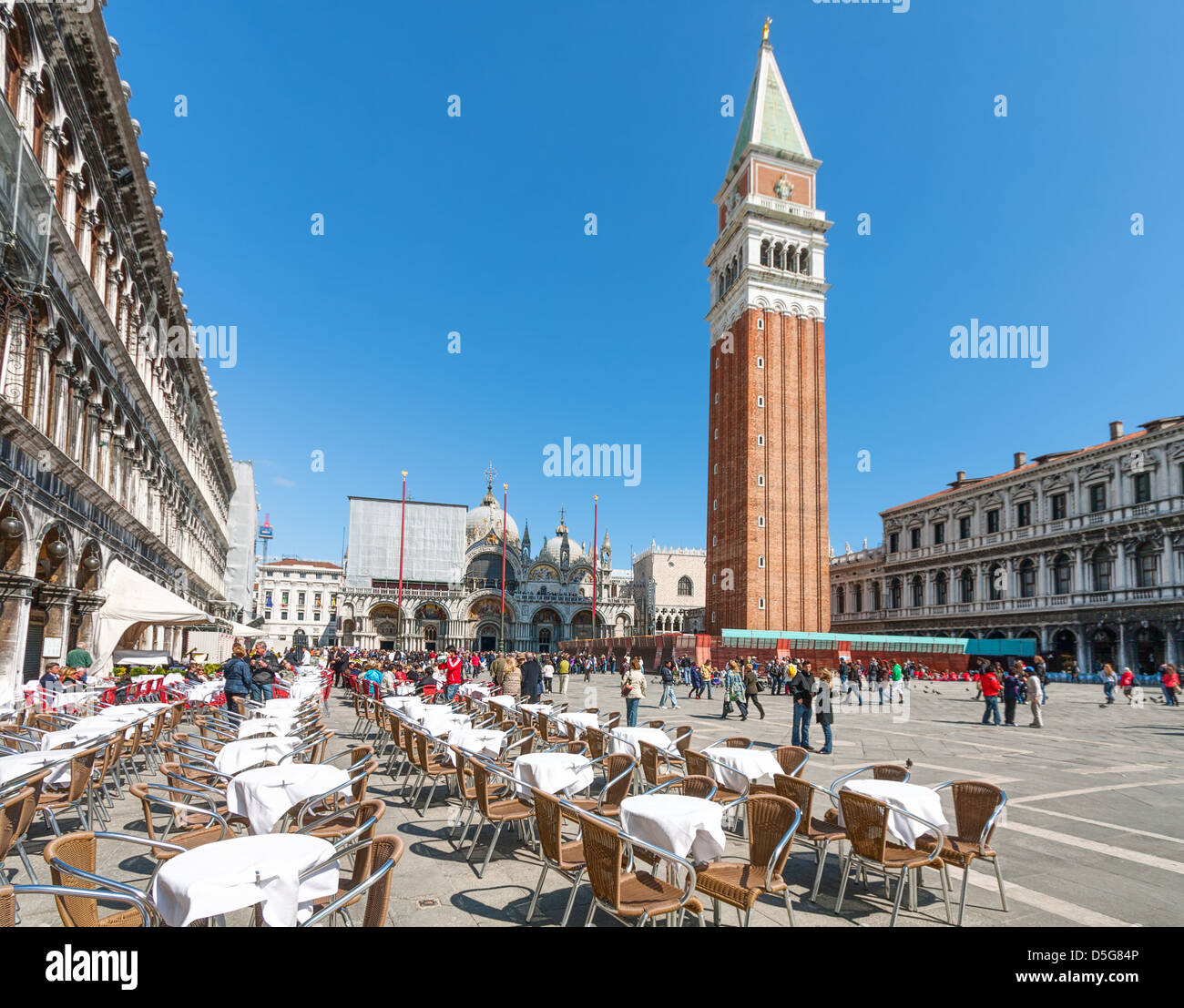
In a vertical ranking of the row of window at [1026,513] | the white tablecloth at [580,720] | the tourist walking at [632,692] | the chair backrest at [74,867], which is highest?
the row of window at [1026,513]

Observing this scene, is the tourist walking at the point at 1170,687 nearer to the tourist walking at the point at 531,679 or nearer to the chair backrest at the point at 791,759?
the tourist walking at the point at 531,679

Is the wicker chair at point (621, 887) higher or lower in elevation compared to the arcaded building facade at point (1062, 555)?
lower

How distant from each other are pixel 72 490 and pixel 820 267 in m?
45.9

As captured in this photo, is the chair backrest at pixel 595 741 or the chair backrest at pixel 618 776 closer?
the chair backrest at pixel 618 776

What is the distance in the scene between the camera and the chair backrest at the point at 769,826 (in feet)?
14.1

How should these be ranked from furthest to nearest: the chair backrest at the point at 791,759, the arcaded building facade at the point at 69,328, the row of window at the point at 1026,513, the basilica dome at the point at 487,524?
1. the basilica dome at the point at 487,524
2. the row of window at the point at 1026,513
3. the arcaded building facade at the point at 69,328
4. the chair backrest at the point at 791,759

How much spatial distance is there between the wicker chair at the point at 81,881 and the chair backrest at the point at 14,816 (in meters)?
0.81

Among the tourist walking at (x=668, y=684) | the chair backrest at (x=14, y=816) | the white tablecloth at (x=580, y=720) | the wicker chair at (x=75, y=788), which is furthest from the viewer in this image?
the tourist walking at (x=668, y=684)

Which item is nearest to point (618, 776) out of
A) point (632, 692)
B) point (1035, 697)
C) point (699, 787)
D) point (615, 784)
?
point (615, 784)

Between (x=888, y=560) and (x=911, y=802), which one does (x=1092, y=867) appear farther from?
(x=888, y=560)

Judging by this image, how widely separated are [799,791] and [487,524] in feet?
217

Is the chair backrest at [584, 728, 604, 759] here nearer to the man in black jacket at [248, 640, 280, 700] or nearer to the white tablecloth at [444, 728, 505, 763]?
the white tablecloth at [444, 728, 505, 763]


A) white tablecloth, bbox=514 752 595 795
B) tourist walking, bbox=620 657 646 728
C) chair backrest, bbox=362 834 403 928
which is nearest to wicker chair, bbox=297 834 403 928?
chair backrest, bbox=362 834 403 928

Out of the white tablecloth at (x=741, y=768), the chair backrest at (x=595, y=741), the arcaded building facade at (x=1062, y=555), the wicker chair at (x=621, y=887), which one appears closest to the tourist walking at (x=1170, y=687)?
the arcaded building facade at (x=1062, y=555)
